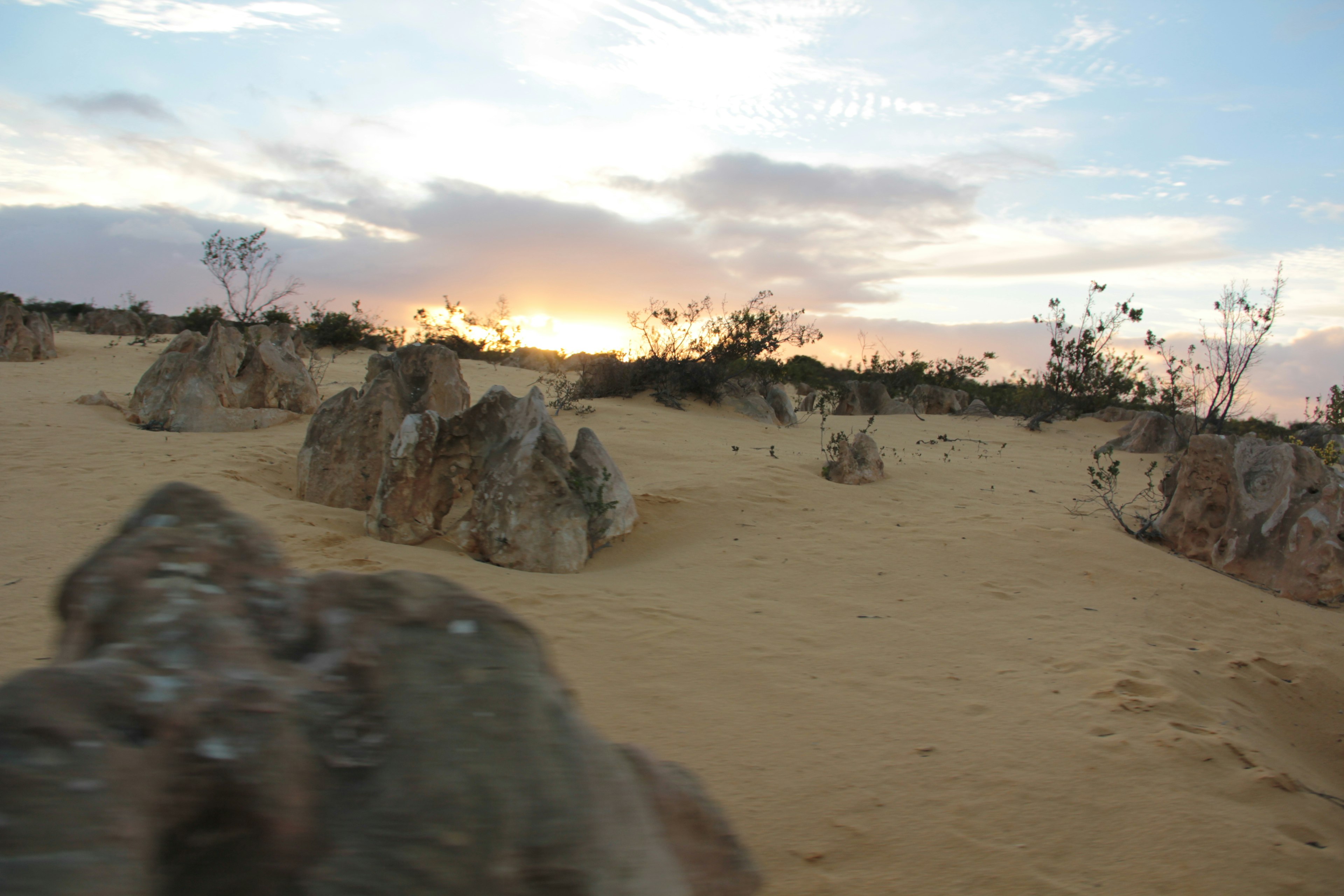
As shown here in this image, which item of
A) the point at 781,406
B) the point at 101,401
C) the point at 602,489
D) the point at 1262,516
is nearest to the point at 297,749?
the point at 602,489

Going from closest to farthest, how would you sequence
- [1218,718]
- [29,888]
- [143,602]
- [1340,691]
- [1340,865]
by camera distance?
[29,888] < [143,602] < [1340,865] < [1218,718] < [1340,691]

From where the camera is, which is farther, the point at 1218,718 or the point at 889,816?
the point at 1218,718

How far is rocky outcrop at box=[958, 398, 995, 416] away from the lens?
20.4 m

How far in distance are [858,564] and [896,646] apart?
5.48 feet

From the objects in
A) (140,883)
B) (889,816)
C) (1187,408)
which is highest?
(1187,408)

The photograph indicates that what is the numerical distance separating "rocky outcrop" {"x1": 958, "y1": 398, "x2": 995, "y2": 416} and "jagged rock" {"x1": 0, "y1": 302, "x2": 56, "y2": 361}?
21.5 m

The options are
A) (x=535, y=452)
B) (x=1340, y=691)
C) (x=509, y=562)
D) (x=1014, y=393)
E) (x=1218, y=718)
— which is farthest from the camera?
(x=1014, y=393)

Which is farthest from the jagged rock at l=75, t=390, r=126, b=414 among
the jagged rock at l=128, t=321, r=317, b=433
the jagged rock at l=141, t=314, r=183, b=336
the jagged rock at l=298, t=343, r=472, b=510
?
the jagged rock at l=141, t=314, r=183, b=336

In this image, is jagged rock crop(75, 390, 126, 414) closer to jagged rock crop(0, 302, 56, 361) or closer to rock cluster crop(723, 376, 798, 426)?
jagged rock crop(0, 302, 56, 361)

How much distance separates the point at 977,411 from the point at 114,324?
27639mm

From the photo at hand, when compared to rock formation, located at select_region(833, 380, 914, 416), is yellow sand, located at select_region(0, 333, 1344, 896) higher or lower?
lower

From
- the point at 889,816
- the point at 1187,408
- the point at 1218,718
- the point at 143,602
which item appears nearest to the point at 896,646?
the point at 1218,718

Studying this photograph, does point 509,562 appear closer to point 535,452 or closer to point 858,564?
point 535,452

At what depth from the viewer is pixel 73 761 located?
3.68 feet
